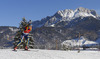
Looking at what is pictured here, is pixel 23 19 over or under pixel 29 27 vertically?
over
